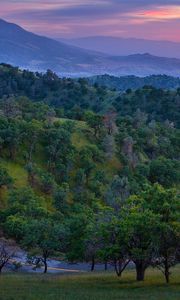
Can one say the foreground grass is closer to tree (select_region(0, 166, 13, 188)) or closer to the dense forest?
the dense forest

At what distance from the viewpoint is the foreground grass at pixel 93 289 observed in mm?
32625

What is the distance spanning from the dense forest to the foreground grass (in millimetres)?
1645

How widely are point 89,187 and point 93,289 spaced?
205 feet

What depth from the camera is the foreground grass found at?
32.6m

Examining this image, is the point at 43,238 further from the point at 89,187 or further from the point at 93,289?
the point at 89,187

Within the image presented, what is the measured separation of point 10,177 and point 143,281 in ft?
167

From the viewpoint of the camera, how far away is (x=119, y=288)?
37875 millimetres

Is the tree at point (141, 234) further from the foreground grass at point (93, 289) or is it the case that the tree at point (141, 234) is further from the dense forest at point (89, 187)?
the foreground grass at point (93, 289)

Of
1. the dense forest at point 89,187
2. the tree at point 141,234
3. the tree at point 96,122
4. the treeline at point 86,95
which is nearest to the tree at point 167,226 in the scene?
the dense forest at point 89,187

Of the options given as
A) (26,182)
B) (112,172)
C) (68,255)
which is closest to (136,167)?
(112,172)

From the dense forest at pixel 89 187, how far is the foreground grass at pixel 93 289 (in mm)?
1645

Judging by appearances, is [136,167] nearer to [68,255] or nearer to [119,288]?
[68,255]

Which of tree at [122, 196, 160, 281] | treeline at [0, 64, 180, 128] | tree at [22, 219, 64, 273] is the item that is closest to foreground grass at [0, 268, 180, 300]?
tree at [122, 196, 160, 281]

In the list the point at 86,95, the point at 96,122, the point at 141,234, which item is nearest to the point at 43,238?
the point at 141,234
